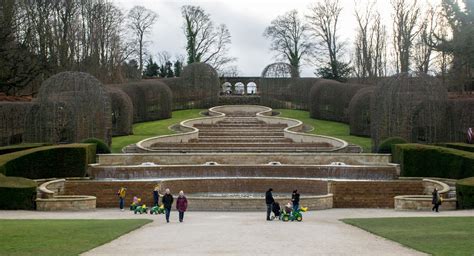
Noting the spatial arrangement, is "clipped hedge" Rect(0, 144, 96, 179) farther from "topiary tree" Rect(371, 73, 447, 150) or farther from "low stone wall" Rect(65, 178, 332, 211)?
"topiary tree" Rect(371, 73, 447, 150)

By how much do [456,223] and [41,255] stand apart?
446 inches

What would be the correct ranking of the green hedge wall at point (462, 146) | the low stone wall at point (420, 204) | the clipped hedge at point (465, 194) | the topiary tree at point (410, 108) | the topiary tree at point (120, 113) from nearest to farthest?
the clipped hedge at point (465, 194) < the low stone wall at point (420, 204) < the green hedge wall at point (462, 146) < the topiary tree at point (410, 108) < the topiary tree at point (120, 113)

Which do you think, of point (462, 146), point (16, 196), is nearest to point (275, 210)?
point (16, 196)

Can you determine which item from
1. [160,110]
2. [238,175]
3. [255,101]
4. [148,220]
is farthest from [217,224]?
[255,101]

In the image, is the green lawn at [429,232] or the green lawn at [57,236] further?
the green lawn at [57,236]

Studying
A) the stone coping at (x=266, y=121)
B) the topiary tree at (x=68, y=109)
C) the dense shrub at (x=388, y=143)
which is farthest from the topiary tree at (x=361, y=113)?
the topiary tree at (x=68, y=109)

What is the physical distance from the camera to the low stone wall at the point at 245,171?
33.6 meters

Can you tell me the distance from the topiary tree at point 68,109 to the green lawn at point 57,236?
66.5 feet

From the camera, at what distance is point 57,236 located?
629 inches

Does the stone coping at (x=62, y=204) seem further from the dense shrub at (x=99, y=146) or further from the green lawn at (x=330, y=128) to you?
the green lawn at (x=330, y=128)

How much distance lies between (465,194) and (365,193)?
17.0 ft

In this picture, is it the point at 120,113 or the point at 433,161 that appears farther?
the point at 120,113

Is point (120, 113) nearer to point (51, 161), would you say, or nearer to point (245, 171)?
point (51, 161)

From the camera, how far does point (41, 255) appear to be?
1307cm
